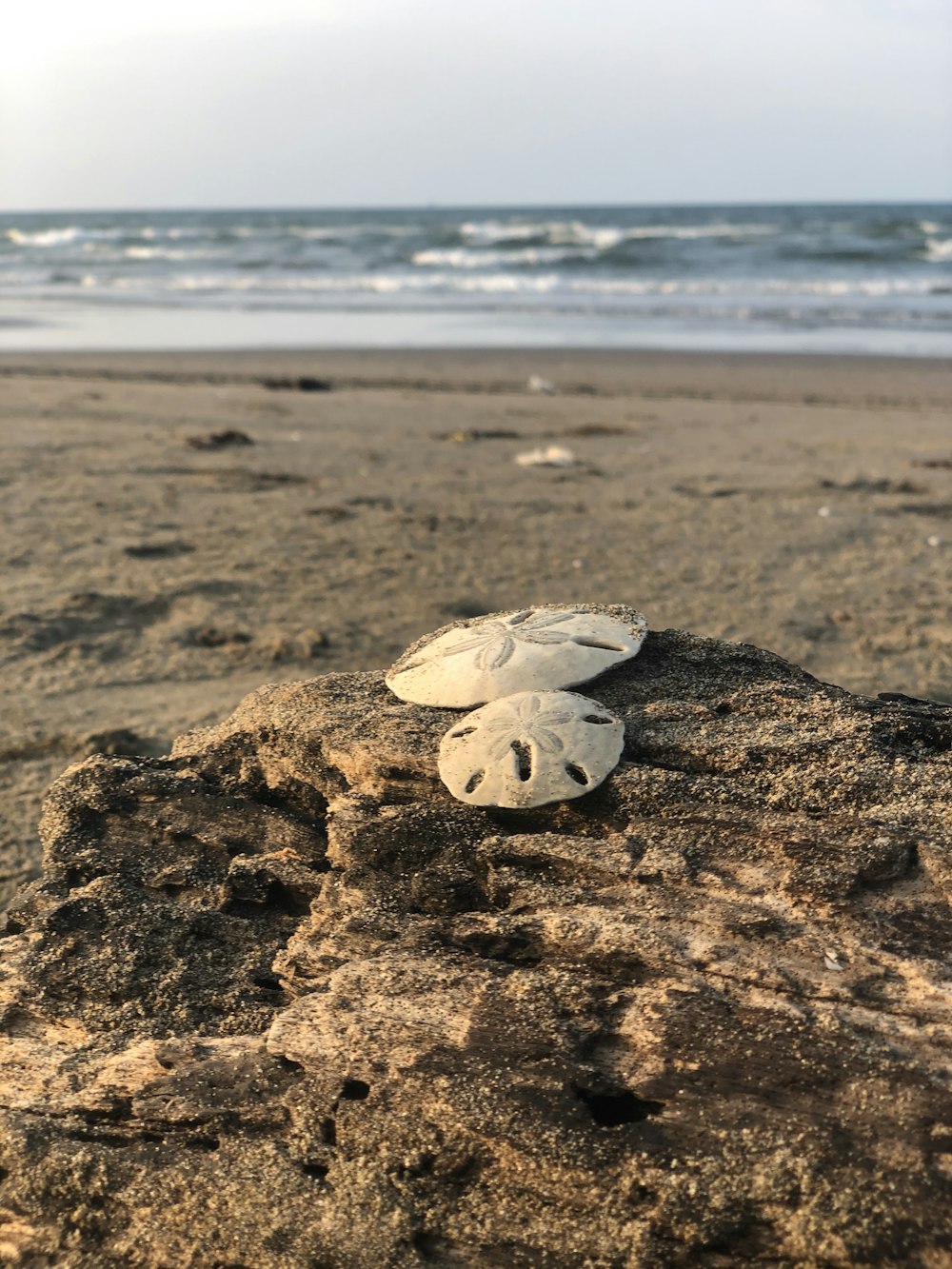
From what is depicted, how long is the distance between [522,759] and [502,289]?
24.2 meters

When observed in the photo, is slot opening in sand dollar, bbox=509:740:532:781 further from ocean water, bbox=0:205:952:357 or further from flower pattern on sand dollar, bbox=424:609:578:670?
ocean water, bbox=0:205:952:357

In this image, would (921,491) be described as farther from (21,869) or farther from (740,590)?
(21,869)

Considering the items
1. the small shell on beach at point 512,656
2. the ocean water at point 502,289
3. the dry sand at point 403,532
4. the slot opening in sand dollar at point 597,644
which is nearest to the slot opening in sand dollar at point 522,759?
the small shell on beach at point 512,656

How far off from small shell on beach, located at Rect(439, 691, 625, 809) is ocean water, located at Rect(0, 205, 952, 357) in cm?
1344

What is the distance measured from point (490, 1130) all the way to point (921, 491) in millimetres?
6717

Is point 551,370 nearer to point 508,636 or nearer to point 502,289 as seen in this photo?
point 508,636

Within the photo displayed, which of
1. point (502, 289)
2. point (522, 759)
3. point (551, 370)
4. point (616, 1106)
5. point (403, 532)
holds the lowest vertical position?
point (616, 1106)

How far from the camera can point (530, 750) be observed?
7.17ft

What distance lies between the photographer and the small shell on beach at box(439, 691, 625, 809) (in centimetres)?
212

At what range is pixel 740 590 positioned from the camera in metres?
5.83

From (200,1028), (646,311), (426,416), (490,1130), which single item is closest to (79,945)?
(200,1028)

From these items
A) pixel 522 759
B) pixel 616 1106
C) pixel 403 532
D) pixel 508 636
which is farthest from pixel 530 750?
pixel 403 532

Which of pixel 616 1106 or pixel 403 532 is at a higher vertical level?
pixel 403 532

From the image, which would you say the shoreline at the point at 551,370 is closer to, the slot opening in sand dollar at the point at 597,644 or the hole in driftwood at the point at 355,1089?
the slot opening in sand dollar at the point at 597,644
